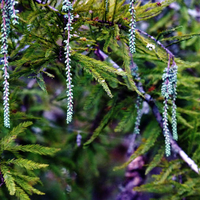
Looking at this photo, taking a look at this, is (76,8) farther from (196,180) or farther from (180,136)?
(196,180)

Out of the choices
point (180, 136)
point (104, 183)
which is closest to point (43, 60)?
point (180, 136)

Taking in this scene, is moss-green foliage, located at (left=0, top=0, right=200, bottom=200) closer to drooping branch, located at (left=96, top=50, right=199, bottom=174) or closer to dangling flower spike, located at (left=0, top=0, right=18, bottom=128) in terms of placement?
drooping branch, located at (left=96, top=50, right=199, bottom=174)

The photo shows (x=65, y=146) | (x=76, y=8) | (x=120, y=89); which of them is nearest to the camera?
(x=76, y=8)

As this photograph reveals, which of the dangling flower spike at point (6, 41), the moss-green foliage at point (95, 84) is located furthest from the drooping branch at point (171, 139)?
the dangling flower spike at point (6, 41)

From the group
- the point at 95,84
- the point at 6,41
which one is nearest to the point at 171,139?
the point at 95,84

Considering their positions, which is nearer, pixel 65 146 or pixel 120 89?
pixel 120 89

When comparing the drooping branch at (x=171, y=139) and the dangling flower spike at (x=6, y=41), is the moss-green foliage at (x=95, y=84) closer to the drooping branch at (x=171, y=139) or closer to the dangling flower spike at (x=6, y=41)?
the drooping branch at (x=171, y=139)

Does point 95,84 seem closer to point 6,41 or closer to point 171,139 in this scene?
point 171,139

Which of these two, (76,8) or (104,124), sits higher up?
(76,8)

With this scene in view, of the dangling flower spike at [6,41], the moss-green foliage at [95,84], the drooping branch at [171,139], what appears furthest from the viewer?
the drooping branch at [171,139]

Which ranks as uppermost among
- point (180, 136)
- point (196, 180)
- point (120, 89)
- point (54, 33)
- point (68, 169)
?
point (54, 33)

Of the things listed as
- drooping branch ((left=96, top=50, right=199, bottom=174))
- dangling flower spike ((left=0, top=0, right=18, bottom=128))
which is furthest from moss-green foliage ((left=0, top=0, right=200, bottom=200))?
dangling flower spike ((left=0, top=0, right=18, bottom=128))
